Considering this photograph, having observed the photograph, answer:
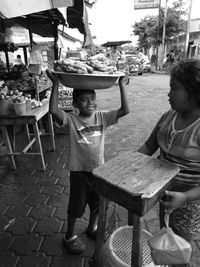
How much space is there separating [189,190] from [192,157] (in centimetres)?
20

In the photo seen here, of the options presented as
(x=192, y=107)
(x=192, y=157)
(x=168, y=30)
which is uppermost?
(x=168, y=30)

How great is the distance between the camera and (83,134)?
1.98 m

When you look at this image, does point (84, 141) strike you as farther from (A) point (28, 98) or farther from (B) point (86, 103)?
(A) point (28, 98)

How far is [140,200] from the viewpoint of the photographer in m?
1.12

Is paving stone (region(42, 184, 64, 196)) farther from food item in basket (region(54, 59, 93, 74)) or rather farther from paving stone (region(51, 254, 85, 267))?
food item in basket (region(54, 59, 93, 74))

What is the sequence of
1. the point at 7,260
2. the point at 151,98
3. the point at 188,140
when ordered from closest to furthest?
the point at 188,140 < the point at 7,260 < the point at 151,98

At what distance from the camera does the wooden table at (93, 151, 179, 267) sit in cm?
115

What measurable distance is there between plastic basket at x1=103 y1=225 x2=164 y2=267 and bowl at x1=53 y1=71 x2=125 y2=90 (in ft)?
3.73

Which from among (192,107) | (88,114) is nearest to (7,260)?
(88,114)

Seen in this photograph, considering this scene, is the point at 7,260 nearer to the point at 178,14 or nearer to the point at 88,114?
the point at 88,114

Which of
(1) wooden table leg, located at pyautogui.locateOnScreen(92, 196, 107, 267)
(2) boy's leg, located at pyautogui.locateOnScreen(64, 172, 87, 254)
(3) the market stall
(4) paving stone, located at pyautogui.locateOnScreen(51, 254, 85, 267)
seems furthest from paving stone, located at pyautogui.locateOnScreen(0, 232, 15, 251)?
(3) the market stall

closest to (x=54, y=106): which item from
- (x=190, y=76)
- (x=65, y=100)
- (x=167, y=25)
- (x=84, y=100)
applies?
(x=84, y=100)

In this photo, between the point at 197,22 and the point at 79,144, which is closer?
the point at 79,144

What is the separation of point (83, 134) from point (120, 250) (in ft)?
3.07
